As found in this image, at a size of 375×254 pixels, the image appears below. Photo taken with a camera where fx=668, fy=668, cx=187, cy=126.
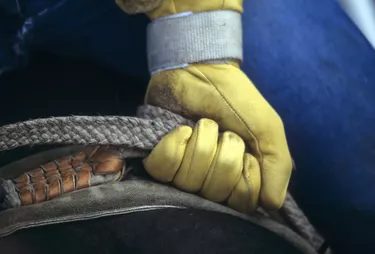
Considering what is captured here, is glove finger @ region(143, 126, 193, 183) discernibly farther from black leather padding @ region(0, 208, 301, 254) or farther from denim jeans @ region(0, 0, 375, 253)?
denim jeans @ region(0, 0, 375, 253)

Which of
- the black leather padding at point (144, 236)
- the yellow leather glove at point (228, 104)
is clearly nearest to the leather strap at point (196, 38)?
the yellow leather glove at point (228, 104)

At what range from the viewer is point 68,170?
0.55m

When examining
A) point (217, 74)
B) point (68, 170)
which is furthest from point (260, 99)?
point (68, 170)

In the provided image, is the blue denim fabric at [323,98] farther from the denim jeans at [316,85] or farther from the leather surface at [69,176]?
the leather surface at [69,176]

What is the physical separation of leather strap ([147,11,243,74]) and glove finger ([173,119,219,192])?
63 mm

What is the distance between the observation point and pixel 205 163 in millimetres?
551

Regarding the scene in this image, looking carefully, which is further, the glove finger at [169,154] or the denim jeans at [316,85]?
the denim jeans at [316,85]

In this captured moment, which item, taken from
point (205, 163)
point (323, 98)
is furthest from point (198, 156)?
point (323, 98)

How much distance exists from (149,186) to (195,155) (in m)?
0.05

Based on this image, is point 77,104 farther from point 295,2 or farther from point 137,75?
point 295,2

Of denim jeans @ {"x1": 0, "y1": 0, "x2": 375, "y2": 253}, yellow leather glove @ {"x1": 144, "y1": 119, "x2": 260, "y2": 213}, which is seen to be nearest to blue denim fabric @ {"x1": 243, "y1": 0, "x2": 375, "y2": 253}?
denim jeans @ {"x1": 0, "y1": 0, "x2": 375, "y2": 253}

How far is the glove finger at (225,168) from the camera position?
0.55m

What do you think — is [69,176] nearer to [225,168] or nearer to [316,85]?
[225,168]

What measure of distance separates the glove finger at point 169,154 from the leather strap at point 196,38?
0.07m
